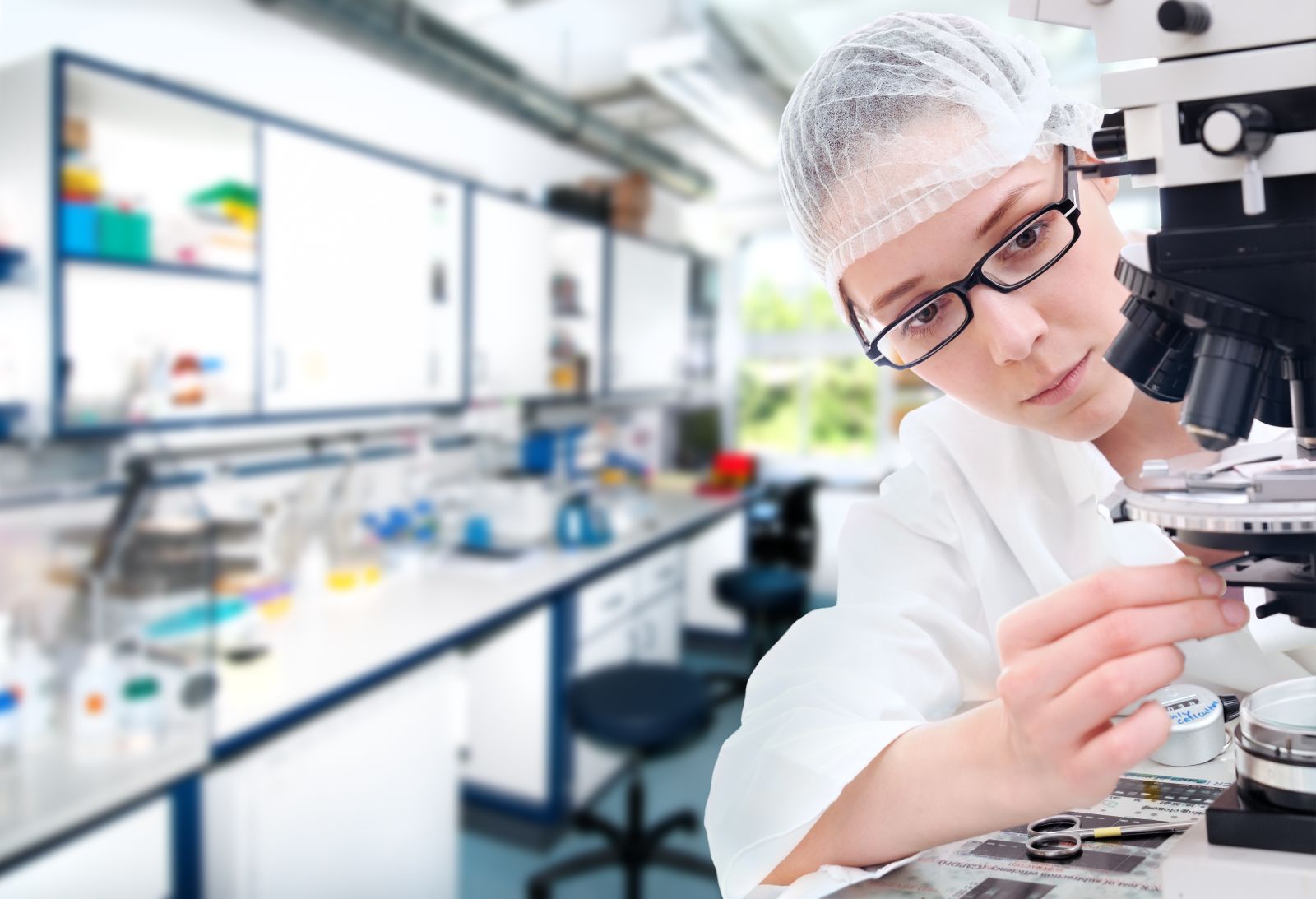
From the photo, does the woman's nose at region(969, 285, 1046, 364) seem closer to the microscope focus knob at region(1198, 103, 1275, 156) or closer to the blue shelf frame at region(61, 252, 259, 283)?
the microscope focus knob at region(1198, 103, 1275, 156)

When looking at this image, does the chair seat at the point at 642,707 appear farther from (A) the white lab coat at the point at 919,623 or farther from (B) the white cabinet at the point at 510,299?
(A) the white lab coat at the point at 919,623

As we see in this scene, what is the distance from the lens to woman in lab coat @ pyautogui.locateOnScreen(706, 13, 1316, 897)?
0.53m

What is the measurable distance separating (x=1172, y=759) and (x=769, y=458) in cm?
506

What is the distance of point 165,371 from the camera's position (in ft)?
6.97

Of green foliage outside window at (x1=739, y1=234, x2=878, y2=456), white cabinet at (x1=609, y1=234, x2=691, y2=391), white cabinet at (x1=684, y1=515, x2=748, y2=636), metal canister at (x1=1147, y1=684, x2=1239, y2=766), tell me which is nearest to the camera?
metal canister at (x1=1147, y1=684, x2=1239, y2=766)

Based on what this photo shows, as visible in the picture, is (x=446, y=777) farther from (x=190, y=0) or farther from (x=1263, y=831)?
(x=190, y=0)

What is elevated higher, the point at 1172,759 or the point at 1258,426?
the point at 1258,426

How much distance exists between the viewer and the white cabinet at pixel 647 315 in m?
4.23

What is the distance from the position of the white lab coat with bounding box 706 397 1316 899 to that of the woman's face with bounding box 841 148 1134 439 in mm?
159

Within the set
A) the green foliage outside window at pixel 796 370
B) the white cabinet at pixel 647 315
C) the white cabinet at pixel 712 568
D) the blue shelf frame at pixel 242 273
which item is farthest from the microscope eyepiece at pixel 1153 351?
the green foliage outside window at pixel 796 370

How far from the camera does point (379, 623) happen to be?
2223 millimetres

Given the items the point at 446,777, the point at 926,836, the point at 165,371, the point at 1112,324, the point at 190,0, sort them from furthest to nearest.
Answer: the point at 190,0 → the point at 446,777 → the point at 165,371 → the point at 1112,324 → the point at 926,836

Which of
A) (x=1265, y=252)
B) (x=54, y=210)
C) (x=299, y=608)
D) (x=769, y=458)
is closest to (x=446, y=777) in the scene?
(x=299, y=608)

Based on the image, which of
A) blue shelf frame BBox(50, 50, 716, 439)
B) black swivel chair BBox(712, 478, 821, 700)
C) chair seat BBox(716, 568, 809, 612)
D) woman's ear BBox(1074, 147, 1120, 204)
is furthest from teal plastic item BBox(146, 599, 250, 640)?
chair seat BBox(716, 568, 809, 612)
